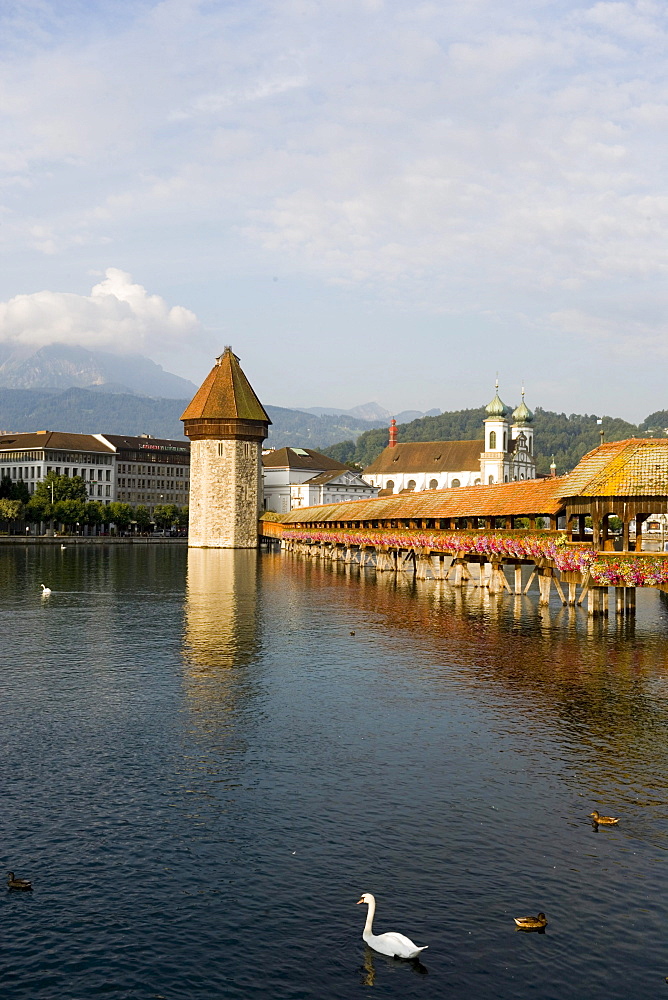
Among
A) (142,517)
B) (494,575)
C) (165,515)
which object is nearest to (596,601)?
(494,575)

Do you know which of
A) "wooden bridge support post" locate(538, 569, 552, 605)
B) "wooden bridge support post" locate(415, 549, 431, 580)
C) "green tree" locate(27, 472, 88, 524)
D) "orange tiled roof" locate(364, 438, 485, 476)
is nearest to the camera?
"wooden bridge support post" locate(538, 569, 552, 605)

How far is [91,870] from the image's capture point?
1345 cm

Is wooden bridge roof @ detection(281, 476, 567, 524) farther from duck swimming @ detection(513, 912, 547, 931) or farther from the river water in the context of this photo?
duck swimming @ detection(513, 912, 547, 931)

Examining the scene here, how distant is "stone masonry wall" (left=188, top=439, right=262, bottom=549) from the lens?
411 ft

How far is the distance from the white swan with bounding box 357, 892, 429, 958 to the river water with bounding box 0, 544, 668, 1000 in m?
0.22

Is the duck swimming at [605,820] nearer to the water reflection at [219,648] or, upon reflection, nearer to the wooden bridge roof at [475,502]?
the water reflection at [219,648]

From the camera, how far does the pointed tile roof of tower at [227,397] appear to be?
408 feet

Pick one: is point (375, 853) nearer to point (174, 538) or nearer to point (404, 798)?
point (404, 798)

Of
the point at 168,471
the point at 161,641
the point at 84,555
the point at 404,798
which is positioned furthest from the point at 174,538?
the point at 404,798

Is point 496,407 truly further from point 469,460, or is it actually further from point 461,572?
point 461,572

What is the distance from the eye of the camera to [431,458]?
179 meters

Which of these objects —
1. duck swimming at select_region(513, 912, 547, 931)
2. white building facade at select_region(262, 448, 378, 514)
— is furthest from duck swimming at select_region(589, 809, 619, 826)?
white building facade at select_region(262, 448, 378, 514)

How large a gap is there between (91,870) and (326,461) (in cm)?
17049

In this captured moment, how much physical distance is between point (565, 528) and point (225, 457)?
82.3 meters
